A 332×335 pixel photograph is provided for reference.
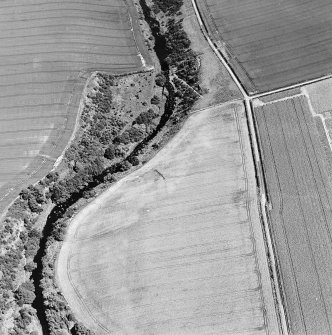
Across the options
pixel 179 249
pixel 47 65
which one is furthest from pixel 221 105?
pixel 47 65

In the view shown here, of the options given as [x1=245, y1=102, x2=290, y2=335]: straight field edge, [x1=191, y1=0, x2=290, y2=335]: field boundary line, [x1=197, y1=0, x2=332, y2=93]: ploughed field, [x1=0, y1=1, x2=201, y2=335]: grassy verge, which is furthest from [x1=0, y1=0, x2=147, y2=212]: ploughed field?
[x1=245, y1=102, x2=290, y2=335]: straight field edge

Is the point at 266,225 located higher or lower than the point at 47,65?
lower

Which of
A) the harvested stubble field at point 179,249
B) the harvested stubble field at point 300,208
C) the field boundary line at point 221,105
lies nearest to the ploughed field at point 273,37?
the field boundary line at point 221,105

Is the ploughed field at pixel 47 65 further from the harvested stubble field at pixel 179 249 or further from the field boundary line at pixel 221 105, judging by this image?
the field boundary line at pixel 221 105

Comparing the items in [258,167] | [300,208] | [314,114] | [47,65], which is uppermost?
[47,65]

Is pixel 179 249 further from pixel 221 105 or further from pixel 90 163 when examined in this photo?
pixel 221 105

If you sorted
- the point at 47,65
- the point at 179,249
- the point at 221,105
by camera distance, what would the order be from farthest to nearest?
the point at 47,65, the point at 221,105, the point at 179,249

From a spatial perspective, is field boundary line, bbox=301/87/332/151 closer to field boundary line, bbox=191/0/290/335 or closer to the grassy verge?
field boundary line, bbox=191/0/290/335
